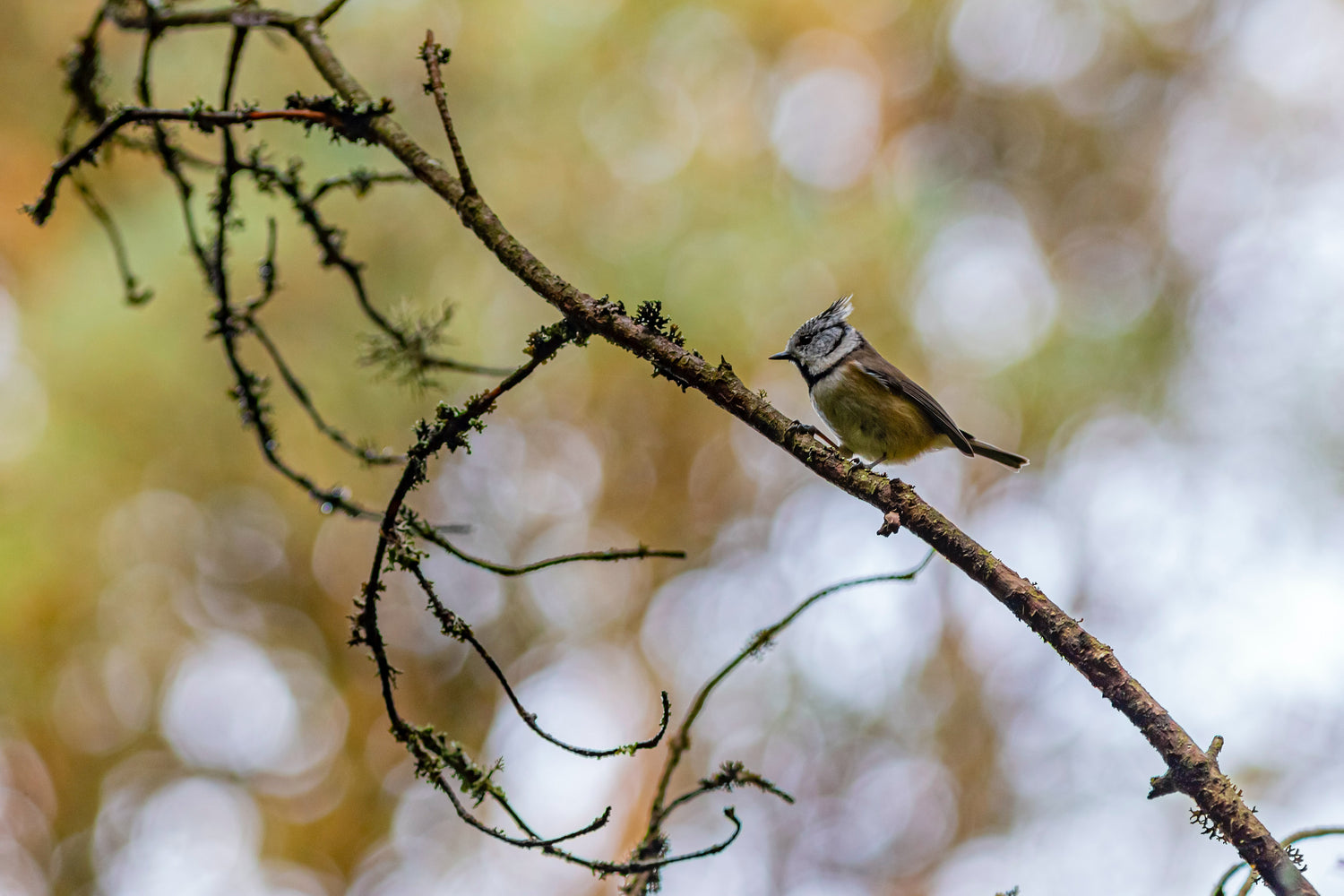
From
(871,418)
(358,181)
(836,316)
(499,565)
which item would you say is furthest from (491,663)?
(836,316)

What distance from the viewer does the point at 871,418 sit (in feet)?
9.70

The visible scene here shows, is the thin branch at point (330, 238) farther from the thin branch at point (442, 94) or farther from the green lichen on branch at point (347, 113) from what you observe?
the thin branch at point (442, 94)

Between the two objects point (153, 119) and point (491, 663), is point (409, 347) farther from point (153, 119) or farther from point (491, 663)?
point (491, 663)

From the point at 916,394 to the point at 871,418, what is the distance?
7.7 inches

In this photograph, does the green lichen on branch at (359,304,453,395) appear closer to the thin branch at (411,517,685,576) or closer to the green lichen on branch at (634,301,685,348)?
the thin branch at (411,517,685,576)

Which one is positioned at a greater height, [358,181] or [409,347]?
[358,181]

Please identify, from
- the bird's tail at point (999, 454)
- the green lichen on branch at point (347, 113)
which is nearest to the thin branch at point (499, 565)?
the green lichen on branch at point (347, 113)

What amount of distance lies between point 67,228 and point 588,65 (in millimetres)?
3144

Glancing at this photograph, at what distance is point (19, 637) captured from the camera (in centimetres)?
498

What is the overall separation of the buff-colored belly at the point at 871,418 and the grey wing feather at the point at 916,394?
2 cm

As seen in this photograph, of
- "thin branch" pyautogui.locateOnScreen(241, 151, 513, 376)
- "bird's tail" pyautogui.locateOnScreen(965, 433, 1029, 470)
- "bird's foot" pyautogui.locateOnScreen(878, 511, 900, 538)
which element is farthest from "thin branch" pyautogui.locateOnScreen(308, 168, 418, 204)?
"bird's tail" pyautogui.locateOnScreen(965, 433, 1029, 470)

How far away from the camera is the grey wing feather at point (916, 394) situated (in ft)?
9.93

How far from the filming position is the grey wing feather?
119 inches

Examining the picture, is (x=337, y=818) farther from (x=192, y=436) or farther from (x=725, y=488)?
(x=725, y=488)
